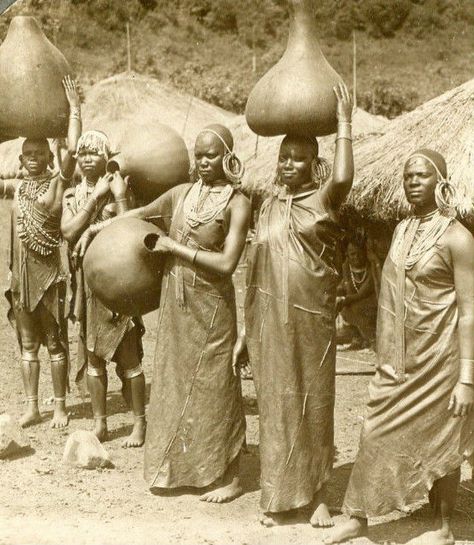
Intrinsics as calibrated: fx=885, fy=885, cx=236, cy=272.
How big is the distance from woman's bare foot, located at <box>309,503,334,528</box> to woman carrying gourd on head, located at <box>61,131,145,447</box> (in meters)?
1.79

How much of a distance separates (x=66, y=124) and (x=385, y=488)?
336cm

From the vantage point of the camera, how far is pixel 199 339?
4.94 m

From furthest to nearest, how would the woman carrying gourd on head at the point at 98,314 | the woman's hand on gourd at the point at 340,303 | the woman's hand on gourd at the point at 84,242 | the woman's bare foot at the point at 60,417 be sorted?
1. the woman's hand on gourd at the point at 340,303
2. the woman's bare foot at the point at 60,417
3. the woman carrying gourd on head at the point at 98,314
4. the woman's hand on gourd at the point at 84,242

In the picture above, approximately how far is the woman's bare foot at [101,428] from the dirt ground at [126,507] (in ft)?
0.22

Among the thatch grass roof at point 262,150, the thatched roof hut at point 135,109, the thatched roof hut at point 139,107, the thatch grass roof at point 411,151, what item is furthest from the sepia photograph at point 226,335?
the thatched roof hut at point 139,107

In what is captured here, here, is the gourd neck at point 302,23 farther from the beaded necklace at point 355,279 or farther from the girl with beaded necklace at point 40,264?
the beaded necklace at point 355,279

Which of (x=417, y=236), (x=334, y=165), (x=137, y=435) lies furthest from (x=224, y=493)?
(x=334, y=165)

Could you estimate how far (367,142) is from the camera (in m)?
10.8

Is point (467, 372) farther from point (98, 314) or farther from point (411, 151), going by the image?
point (411, 151)

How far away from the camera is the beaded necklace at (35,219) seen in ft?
20.3

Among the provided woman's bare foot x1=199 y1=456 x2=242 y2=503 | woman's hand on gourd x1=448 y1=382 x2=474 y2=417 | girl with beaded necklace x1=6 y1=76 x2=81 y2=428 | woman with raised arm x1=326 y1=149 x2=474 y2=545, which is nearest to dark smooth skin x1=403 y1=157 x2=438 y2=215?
woman with raised arm x1=326 y1=149 x2=474 y2=545

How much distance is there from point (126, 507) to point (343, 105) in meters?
2.50

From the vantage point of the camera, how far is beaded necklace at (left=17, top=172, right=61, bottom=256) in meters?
6.18

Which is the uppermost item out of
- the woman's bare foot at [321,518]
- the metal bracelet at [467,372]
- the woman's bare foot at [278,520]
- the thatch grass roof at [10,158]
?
the metal bracelet at [467,372]
